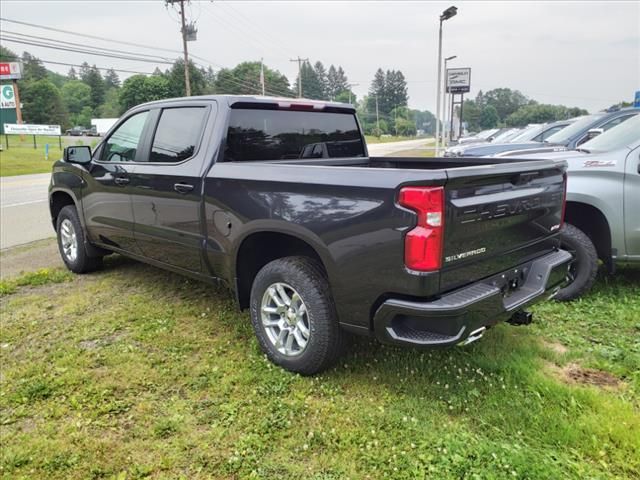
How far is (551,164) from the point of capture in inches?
132

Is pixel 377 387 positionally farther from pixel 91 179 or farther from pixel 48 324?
pixel 91 179

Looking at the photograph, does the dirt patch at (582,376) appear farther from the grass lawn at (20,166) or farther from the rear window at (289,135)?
the grass lawn at (20,166)

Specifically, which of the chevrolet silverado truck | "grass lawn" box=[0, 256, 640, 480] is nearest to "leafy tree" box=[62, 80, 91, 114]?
the chevrolet silverado truck

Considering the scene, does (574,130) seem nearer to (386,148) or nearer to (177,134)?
(177,134)

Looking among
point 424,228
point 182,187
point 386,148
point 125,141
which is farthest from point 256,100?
point 386,148

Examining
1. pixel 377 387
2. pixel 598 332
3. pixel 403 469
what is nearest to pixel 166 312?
pixel 377 387

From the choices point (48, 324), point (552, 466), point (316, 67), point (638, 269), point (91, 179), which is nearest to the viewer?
point (552, 466)

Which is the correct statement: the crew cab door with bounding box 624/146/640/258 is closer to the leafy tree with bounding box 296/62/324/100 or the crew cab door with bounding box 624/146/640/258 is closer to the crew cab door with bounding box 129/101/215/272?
the crew cab door with bounding box 129/101/215/272

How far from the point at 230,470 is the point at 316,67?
160820 mm

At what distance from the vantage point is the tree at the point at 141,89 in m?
85.9

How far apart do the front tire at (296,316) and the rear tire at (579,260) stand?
2.50 metres

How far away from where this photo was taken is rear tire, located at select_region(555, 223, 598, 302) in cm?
443

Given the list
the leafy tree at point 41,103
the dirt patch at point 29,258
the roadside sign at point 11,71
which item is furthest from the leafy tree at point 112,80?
the dirt patch at point 29,258

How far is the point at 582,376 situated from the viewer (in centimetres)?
331
